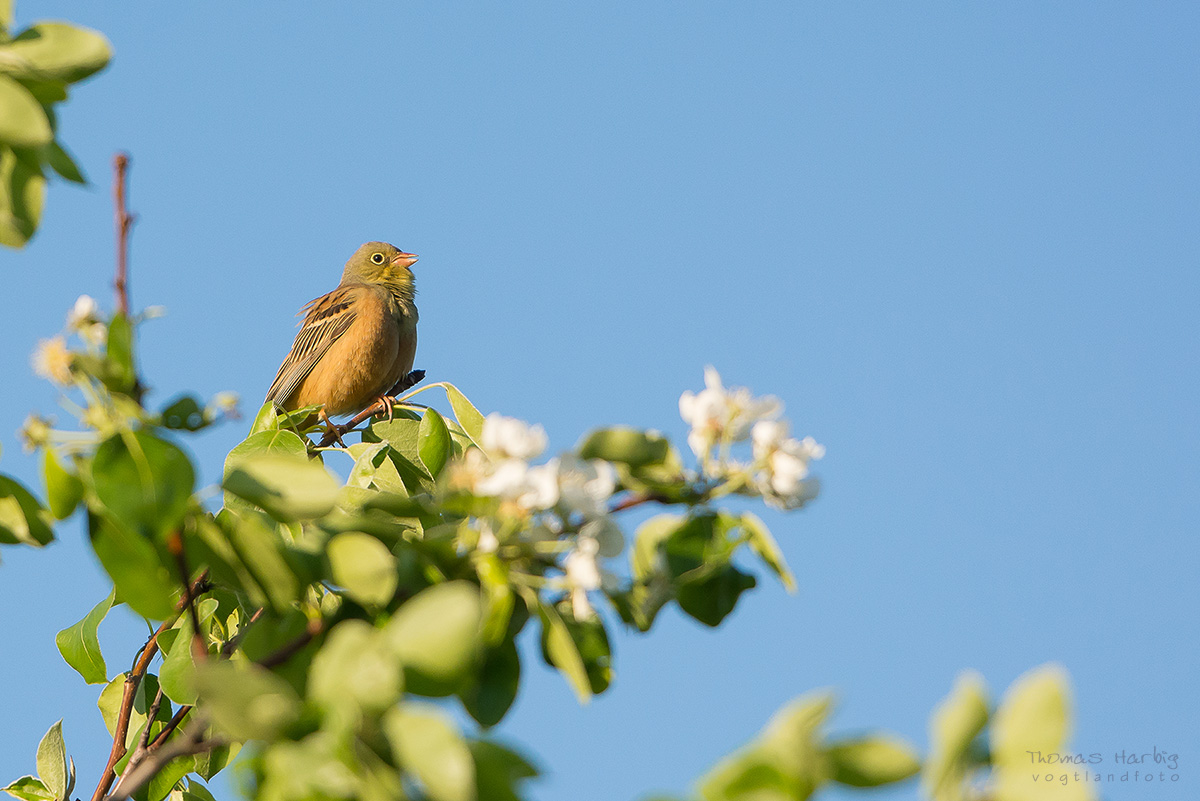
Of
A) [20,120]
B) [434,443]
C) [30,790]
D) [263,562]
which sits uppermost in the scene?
[434,443]

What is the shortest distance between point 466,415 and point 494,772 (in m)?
1.94

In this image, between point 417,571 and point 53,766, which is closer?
point 417,571

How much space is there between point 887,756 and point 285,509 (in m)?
0.92

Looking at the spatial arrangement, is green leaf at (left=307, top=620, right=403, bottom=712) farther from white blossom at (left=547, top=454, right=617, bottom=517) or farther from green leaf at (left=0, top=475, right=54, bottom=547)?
green leaf at (left=0, top=475, right=54, bottom=547)

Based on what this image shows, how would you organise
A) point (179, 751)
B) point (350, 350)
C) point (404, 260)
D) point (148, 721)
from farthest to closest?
point (404, 260) < point (350, 350) < point (148, 721) < point (179, 751)

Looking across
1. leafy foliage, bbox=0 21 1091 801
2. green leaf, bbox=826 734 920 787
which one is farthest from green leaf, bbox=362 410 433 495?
green leaf, bbox=826 734 920 787

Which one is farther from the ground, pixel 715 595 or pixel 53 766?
pixel 715 595

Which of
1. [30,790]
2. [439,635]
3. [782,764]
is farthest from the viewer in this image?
[30,790]

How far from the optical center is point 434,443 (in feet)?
10.1

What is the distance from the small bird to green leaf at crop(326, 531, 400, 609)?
5.80m

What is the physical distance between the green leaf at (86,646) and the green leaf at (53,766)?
190mm

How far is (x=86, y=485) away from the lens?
1.70m

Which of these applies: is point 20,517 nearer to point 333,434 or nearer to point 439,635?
point 439,635

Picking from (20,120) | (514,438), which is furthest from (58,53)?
(514,438)
